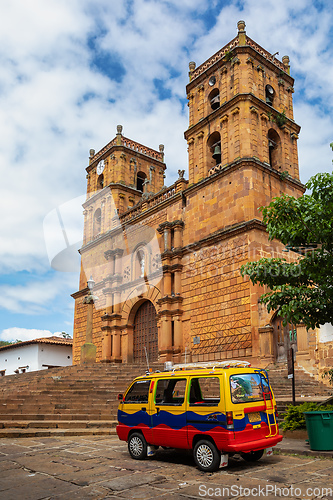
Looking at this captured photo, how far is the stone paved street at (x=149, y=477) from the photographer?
582cm

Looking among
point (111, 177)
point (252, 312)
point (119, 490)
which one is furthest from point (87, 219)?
point (119, 490)

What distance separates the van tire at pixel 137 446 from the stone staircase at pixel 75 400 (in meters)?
3.75

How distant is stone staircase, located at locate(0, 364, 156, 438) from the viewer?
12641 millimetres

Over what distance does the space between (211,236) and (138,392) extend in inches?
553

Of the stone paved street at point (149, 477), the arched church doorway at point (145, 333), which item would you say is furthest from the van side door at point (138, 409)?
the arched church doorway at point (145, 333)

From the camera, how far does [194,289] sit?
22.9 meters

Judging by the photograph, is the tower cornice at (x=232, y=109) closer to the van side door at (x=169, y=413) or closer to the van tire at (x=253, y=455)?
the van side door at (x=169, y=413)

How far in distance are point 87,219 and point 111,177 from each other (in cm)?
395

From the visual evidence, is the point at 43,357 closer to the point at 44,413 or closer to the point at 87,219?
the point at 87,219

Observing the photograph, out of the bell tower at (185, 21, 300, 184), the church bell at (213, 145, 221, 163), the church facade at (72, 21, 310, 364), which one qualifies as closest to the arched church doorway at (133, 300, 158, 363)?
the church facade at (72, 21, 310, 364)

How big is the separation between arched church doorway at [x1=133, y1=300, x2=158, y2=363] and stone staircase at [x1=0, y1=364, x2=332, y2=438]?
21.0 ft

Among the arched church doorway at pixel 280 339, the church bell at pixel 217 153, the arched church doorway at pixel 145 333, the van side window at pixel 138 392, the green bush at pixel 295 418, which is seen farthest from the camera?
the arched church doorway at pixel 145 333

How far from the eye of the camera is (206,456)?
23.2 feet

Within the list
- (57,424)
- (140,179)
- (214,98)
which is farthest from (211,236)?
(140,179)
